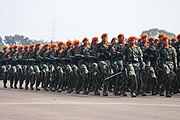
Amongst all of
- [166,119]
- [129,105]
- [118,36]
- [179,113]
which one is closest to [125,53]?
[118,36]

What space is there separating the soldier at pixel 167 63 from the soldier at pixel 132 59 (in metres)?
0.85

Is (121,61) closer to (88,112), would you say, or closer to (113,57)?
(113,57)

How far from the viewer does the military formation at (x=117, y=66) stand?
879 inches

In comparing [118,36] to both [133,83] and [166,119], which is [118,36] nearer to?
[133,83]

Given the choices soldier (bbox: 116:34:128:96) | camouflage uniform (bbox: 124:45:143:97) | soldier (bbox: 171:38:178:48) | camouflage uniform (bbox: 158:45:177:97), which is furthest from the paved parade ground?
soldier (bbox: 171:38:178:48)

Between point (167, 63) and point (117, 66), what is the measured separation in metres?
1.94

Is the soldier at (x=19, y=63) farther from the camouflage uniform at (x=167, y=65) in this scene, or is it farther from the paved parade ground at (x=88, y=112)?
the paved parade ground at (x=88, y=112)

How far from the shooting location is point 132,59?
22.2 metres

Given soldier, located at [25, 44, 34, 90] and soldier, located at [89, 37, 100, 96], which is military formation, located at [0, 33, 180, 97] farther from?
soldier, located at [25, 44, 34, 90]

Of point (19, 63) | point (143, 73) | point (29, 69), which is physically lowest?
point (143, 73)

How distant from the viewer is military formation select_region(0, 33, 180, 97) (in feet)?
73.3

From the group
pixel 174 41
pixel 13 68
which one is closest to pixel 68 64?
pixel 174 41

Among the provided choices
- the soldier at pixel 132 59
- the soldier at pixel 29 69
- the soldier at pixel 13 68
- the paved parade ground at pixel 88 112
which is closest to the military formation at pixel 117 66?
the soldier at pixel 132 59

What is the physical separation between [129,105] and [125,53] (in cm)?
558
